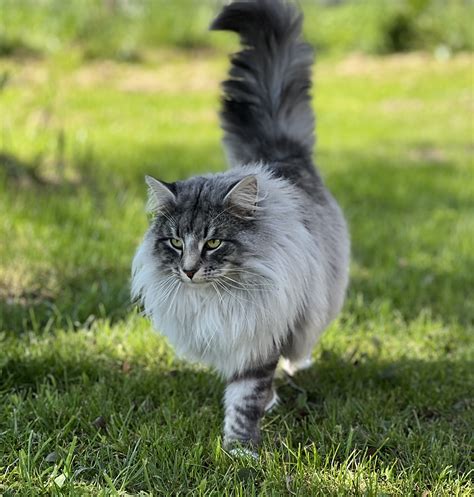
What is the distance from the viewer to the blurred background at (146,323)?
261 centimetres

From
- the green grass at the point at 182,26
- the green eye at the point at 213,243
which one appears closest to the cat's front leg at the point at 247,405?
the green eye at the point at 213,243

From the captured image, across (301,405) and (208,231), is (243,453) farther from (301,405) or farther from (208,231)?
(208,231)

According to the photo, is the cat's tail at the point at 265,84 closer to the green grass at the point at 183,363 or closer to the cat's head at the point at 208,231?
the cat's head at the point at 208,231

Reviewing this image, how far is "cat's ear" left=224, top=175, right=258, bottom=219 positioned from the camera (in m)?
2.58

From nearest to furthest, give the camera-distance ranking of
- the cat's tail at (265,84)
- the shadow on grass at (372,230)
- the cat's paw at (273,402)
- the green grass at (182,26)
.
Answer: the cat's paw at (273,402)
the cat's tail at (265,84)
the shadow on grass at (372,230)
the green grass at (182,26)

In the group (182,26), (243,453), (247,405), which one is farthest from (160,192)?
(182,26)

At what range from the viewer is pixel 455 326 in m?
3.86

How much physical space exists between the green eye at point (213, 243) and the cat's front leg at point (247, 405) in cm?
54

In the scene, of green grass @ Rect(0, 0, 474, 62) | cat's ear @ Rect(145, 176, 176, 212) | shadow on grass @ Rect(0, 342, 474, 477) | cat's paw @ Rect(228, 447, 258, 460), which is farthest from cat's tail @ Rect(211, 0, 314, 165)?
green grass @ Rect(0, 0, 474, 62)

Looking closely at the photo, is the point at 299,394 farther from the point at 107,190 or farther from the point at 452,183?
the point at 452,183

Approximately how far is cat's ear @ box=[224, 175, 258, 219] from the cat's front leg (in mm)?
636

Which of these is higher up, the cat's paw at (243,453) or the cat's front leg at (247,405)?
the cat's front leg at (247,405)

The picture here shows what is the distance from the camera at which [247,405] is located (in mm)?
2705

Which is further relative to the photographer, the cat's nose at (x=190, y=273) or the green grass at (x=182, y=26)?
the green grass at (x=182, y=26)
